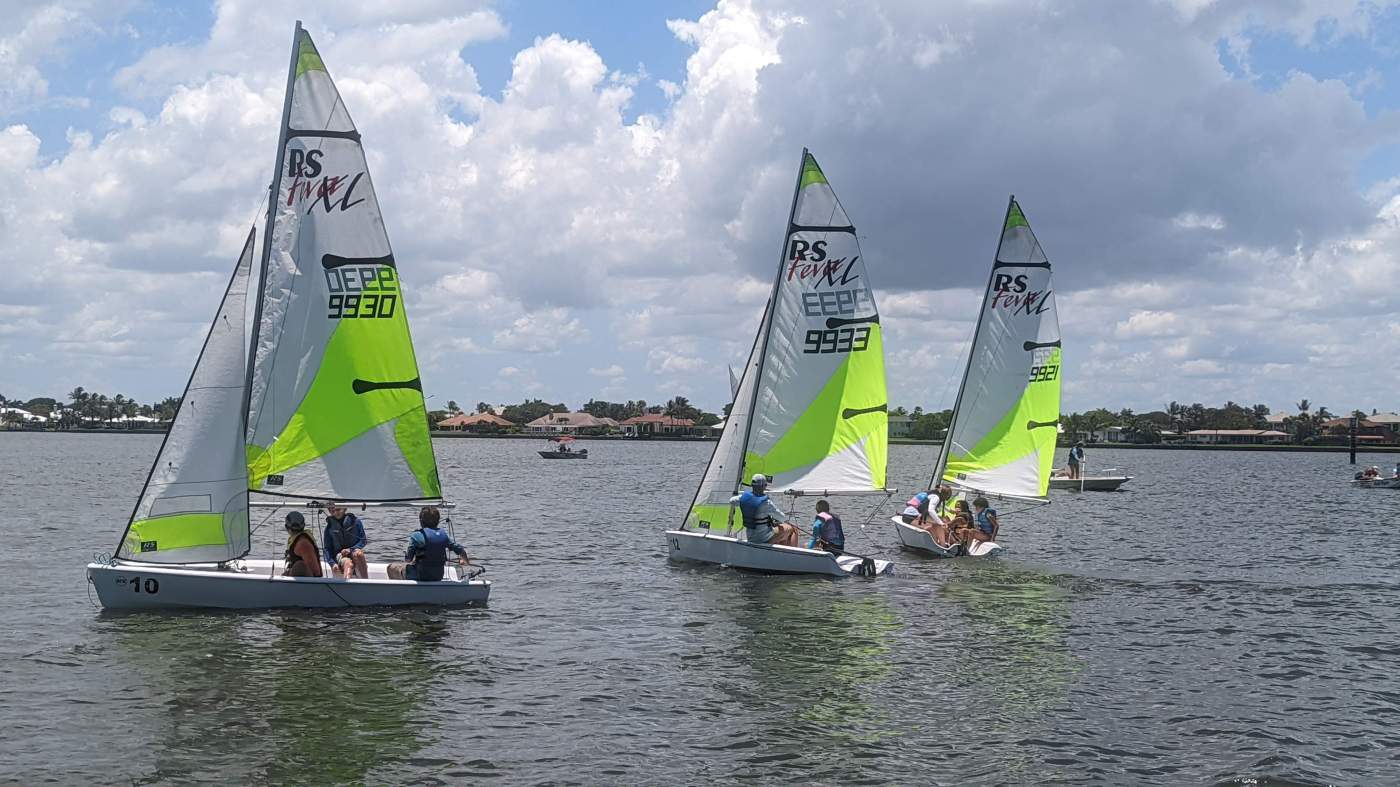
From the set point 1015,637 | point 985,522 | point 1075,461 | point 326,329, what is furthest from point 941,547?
point 1075,461

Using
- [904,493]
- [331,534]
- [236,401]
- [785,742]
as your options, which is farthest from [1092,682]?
[904,493]

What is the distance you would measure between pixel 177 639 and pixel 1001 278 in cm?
2321

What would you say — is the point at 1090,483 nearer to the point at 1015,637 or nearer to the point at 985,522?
the point at 985,522

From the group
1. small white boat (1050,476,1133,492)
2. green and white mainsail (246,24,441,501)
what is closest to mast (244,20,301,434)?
green and white mainsail (246,24,441,501)

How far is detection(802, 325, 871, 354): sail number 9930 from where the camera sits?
27141mm

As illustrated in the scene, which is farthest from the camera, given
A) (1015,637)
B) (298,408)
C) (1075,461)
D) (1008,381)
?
(1075,461)

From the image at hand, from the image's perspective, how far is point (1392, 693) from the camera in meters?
16.2

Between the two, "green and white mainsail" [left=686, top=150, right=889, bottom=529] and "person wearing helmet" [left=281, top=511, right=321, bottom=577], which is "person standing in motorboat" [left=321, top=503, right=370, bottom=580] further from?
"green and white mainsail" [left=686, top=150, right=889, bottom=529]

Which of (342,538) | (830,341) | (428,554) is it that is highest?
(830,341)

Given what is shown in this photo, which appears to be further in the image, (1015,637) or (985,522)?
(985,522)

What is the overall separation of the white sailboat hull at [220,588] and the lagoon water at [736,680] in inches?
11.0

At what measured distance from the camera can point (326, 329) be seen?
20500 millimetres

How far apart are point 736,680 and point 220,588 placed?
8.60 metres

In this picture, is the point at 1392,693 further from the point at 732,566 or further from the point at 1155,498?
the point at 1155,498
